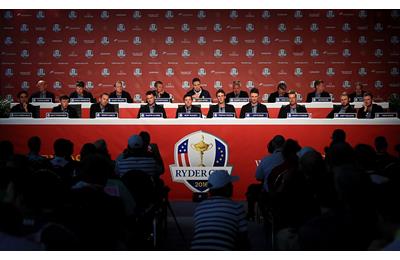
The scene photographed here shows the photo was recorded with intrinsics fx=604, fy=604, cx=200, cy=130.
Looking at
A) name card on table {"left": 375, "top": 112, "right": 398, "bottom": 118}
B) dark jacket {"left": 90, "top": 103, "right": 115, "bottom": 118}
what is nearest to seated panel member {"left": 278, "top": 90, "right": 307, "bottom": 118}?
name card on table {"left": 375, "top": 112, "right": 398, "bottom": 118}

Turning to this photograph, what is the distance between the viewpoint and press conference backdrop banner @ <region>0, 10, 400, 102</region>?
44.9 feet

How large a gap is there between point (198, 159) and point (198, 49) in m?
6.69

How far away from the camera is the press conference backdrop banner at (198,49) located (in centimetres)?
Answer: 1369

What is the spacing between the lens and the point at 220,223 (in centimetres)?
371

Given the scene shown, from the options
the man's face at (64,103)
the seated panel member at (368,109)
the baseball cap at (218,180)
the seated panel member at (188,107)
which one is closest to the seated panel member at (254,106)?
the seated panel member at (188,107)

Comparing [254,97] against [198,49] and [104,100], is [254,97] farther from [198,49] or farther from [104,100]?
[198,49]

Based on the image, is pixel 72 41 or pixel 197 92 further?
pixel 72 41

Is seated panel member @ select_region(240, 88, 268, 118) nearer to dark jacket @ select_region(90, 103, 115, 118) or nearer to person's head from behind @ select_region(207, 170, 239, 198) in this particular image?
dark jacket @ select_region(90, 103, 115, 118)

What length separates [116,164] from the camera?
5.81 metres

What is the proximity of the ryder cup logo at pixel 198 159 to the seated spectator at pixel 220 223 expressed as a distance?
3.53 meters

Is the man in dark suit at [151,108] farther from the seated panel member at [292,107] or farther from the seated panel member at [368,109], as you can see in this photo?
the seated panel member at [368,109]

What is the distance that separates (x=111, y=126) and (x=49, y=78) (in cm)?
655

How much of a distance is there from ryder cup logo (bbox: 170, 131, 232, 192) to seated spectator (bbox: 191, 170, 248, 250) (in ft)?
11.6

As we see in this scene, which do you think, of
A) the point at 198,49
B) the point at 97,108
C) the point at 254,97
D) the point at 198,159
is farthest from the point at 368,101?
the point at 198,49
